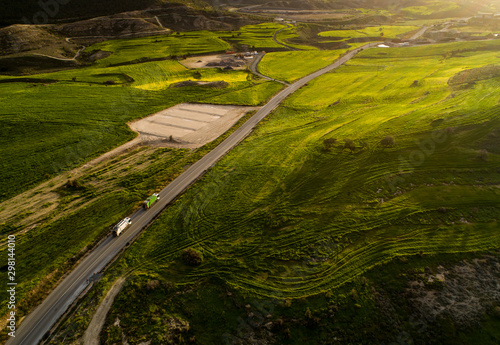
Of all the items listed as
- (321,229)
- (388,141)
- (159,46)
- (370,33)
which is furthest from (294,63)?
(321,229)

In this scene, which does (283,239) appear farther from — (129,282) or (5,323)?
(5,323)

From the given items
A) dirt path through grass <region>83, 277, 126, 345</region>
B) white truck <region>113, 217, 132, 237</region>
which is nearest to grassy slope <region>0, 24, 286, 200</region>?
white truck <region>113, 217, 132, 237</region>

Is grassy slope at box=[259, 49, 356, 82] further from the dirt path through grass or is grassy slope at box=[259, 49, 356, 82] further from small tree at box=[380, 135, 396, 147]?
the dirt path through grass

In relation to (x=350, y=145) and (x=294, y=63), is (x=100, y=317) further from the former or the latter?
(x=294, y=63)

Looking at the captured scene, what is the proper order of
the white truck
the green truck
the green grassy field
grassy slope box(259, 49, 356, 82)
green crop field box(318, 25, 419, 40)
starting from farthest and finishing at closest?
1. green crop field box(318, 25, 419, 40)
2. grassy slope box(259, 49, 356, 82)
3. the green truck
4. the white truck
5. the green grassy field

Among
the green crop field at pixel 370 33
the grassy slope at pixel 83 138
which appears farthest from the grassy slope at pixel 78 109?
the green crop field at pixel 370 33

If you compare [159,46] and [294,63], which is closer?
[294,63]
